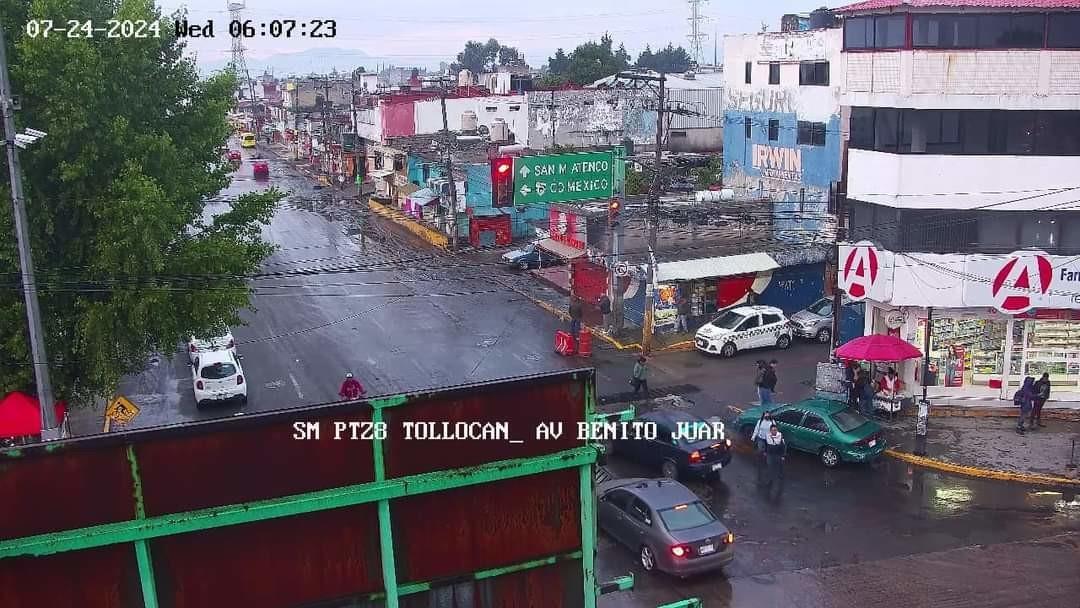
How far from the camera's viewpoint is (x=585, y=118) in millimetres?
64375

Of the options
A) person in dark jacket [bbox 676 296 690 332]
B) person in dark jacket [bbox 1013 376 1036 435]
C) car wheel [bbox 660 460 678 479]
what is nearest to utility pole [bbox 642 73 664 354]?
person in dark jacket [bbox 676 296 690 332]

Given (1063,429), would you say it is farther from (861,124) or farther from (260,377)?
(260,377)

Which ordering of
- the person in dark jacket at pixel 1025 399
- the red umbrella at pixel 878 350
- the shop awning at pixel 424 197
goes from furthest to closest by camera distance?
the shop awning at pixel 424 197
the red umbrella at pixel 878 350
the person in dark jacket at pixel 1025 399

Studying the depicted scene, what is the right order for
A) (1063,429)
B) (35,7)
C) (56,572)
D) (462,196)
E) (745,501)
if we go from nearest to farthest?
(56,572), (35,7), (745,501), (1063,429), (462,196)

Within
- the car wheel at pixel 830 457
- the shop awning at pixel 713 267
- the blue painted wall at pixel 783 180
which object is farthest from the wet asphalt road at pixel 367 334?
the blue painted wall at pixel 783 180

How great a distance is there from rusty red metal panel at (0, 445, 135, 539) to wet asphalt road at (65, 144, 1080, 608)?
34.1 ft

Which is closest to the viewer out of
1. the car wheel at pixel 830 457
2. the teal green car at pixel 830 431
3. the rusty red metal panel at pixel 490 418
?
the rusty red metal panel at pixel 490 418

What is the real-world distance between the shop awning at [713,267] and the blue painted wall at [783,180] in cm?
318

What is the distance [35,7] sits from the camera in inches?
652

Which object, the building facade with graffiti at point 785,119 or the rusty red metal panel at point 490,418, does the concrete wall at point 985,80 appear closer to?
the building facade with graffiti at point 785,119

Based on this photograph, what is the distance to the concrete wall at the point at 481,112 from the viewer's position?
6444 centimetres

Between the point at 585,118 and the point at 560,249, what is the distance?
2831 centimetres

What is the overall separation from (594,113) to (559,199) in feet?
116

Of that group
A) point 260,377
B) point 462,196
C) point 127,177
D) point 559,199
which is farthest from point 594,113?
point 127,177
